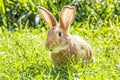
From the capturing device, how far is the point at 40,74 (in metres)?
4.83

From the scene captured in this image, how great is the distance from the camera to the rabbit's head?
480cm

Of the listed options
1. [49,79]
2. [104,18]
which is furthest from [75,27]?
[49,79]

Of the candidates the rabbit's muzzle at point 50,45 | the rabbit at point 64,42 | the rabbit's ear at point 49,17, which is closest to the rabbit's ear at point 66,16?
the rabbit at point 64,42

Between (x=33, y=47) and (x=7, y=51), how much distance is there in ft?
1.02

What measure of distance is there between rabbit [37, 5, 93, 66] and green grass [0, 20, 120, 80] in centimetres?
11

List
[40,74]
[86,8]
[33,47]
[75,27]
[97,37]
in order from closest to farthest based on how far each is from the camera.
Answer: [40,74]
[33,47]
[97,37]
[75,27]
[86,8]

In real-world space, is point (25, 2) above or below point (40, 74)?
above

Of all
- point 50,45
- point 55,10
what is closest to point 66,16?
point 50,45

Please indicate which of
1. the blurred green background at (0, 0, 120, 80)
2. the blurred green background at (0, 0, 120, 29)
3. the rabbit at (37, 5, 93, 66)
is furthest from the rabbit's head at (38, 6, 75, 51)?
the blurred green background at (0, 0, 120, 29)

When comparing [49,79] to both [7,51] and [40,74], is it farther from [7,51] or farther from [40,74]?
[7,51]

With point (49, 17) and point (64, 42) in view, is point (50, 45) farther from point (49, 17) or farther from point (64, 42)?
point (49, 17)

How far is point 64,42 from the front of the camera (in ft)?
16.1

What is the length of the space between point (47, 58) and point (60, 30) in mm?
483

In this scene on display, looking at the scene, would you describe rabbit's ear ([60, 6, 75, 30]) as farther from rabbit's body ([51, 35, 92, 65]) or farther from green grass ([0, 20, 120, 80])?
green grass ([0, 20, 120, 80])
